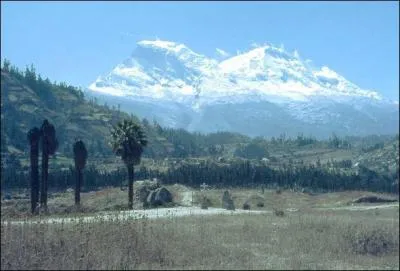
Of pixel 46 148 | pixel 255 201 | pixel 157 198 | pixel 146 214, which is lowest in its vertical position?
pixel 255 201

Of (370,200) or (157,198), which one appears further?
(370,200)

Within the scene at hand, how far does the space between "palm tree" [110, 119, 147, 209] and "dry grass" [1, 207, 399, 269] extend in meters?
41.4

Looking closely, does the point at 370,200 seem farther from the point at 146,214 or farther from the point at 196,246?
the point at 196,246

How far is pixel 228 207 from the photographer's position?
58.1 metres

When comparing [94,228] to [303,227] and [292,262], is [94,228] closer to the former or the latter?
[292,262]

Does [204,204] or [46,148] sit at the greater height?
[46,148]

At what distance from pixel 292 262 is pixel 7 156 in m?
158

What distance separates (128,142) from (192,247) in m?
46.9

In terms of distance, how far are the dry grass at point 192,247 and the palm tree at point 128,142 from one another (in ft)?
136

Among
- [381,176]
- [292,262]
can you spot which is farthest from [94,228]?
[381,176]

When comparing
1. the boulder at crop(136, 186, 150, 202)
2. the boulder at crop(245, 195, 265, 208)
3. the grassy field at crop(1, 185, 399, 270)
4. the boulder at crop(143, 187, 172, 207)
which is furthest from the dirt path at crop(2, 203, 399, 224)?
the boulder at crop(245, 195, 265, 208)

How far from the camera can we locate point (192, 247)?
1967 cm

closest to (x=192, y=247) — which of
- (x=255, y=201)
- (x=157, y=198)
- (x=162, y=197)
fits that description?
(x=157, y=198)

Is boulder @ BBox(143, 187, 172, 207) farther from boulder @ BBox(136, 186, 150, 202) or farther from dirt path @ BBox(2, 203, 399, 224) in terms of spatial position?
dirt path @ BBox(2, 203, 399, 224)
